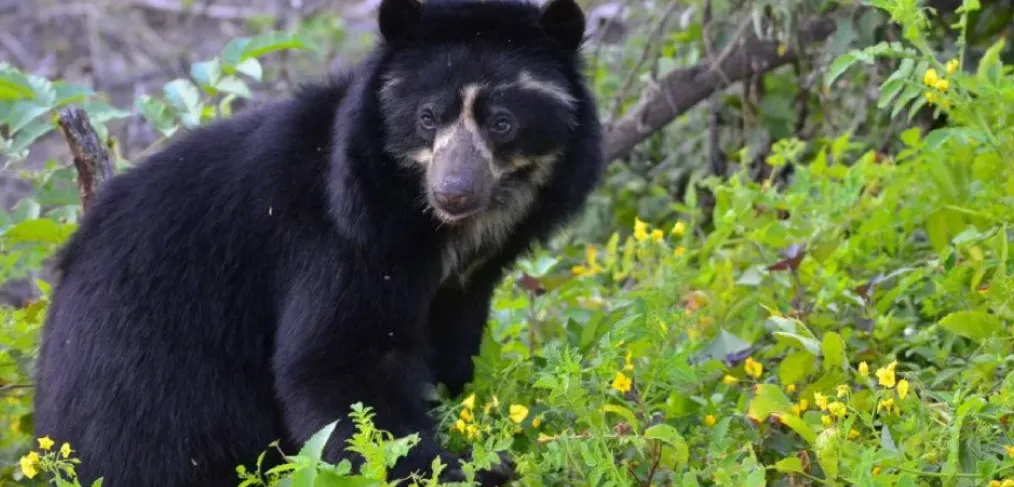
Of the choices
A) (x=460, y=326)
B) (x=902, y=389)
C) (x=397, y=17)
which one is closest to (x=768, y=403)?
(x=902, y=389)

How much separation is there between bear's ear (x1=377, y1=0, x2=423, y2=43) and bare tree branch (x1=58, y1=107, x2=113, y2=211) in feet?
4.26

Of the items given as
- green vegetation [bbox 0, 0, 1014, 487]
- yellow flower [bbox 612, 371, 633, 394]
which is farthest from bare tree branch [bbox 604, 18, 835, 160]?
yellow flower [bbox 612, 371, 633, 394]

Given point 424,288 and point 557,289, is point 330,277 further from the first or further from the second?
point 557,289

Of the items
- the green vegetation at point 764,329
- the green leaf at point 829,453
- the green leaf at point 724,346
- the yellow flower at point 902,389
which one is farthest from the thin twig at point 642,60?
the green leaf at point 829,453

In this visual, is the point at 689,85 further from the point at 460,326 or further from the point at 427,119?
the point at 427,119

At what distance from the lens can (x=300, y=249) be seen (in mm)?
4207

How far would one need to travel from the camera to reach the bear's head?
4195 millimetres

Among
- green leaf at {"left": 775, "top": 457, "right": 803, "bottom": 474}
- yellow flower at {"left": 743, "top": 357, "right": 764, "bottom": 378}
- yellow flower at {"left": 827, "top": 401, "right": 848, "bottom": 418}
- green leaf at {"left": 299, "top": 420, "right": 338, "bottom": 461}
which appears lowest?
yellow flower at {"left": 743, "top": 357, "right": 764, "bottom": 378}

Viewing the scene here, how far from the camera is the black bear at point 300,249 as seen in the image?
161 inches

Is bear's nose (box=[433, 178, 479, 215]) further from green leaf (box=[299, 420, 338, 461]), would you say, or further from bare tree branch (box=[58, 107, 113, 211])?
bare tree branch (box=[58, 107, 113, 211])

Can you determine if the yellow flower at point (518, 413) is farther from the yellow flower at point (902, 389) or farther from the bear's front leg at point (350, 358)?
the yellow flower at point (902, 389)

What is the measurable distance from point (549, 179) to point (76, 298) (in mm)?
1467

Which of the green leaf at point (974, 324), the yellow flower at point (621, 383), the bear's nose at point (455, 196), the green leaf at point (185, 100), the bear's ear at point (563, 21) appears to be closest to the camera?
the yellow flower at point (621, 383)

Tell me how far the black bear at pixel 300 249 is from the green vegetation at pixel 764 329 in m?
0.20
